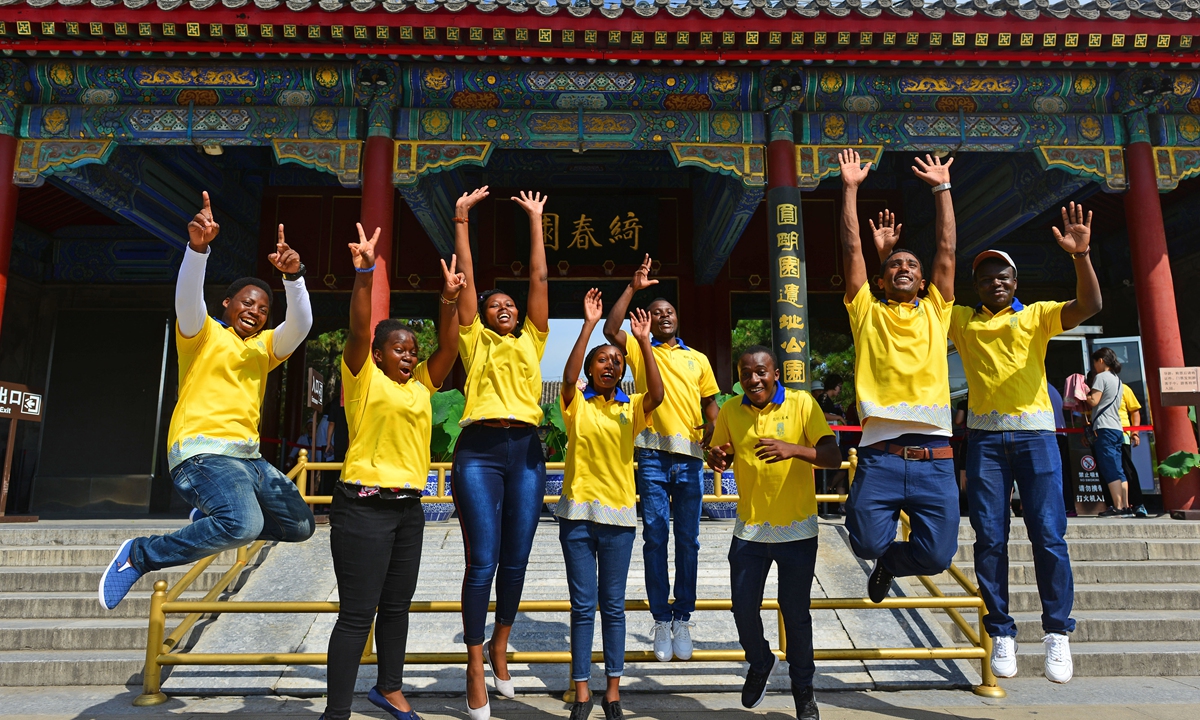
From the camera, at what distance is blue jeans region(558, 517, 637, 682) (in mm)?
3602

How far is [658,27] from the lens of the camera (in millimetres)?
7625

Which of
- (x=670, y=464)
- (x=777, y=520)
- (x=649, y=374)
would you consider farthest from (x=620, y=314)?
(x=777, y=520)

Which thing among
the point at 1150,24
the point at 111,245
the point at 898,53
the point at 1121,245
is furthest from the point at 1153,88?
the point at 111,245

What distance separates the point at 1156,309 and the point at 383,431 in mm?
7938

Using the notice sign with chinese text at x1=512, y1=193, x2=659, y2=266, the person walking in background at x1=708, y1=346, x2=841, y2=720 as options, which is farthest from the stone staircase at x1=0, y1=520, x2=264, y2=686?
the notice sign with chinese text at x1=512, y1=193, x2=659, y2=266

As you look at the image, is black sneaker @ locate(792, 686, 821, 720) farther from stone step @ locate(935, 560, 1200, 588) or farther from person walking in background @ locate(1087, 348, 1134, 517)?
person walking in background @ locate(1087, 348, 1134, 517)

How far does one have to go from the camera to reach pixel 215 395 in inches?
139

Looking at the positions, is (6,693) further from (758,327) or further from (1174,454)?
(758,327)

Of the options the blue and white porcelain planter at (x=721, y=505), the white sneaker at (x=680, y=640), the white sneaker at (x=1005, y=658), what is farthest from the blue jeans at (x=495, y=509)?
the blue and white porcelain planter at (x=721, y=505)

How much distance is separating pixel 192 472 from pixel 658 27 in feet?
19.7

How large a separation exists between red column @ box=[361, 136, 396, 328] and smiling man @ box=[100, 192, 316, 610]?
4245mm

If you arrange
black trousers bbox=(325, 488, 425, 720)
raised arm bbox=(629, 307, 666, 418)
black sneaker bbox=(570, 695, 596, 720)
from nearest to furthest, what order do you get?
1. black trousers bbox=(325, 488, 425, 720)
2. black sneaker bbox=(570, 695, 596, 720)
3. raised arm bbox=(629, 307, 666, 418)

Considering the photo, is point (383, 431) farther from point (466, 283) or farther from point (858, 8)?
point (858, 8)

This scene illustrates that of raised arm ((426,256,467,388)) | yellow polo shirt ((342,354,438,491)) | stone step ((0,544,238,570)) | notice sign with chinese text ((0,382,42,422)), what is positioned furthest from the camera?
notice sign with chinese text ((0,382,42,422))
